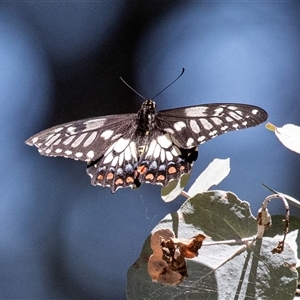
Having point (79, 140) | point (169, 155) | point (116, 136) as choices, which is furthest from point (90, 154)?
point (169, 155)

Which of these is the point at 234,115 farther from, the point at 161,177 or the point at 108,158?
the point at 108,158

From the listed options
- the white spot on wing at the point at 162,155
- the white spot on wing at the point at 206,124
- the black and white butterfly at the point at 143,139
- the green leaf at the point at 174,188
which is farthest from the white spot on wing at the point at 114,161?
the green leaf at the point at 174,188

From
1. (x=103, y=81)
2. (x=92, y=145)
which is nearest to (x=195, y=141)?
(x=92, y=145)

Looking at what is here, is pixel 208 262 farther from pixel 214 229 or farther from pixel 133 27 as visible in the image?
pixel 133 27

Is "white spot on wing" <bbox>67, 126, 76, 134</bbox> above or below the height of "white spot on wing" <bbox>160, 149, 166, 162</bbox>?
above

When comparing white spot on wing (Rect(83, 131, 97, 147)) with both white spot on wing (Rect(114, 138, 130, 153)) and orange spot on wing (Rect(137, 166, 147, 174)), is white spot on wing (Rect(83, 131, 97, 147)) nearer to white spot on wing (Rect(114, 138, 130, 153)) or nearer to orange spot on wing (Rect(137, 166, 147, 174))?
white spot on wing (Rect(114, 138, 130, 153))

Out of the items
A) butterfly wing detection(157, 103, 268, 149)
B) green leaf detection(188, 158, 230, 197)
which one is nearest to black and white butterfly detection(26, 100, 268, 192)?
butterfly wing detection(157, 103, 268, 149)

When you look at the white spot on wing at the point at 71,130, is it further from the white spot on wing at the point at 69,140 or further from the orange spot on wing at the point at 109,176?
the orange spot on wing at the point at 109,176
